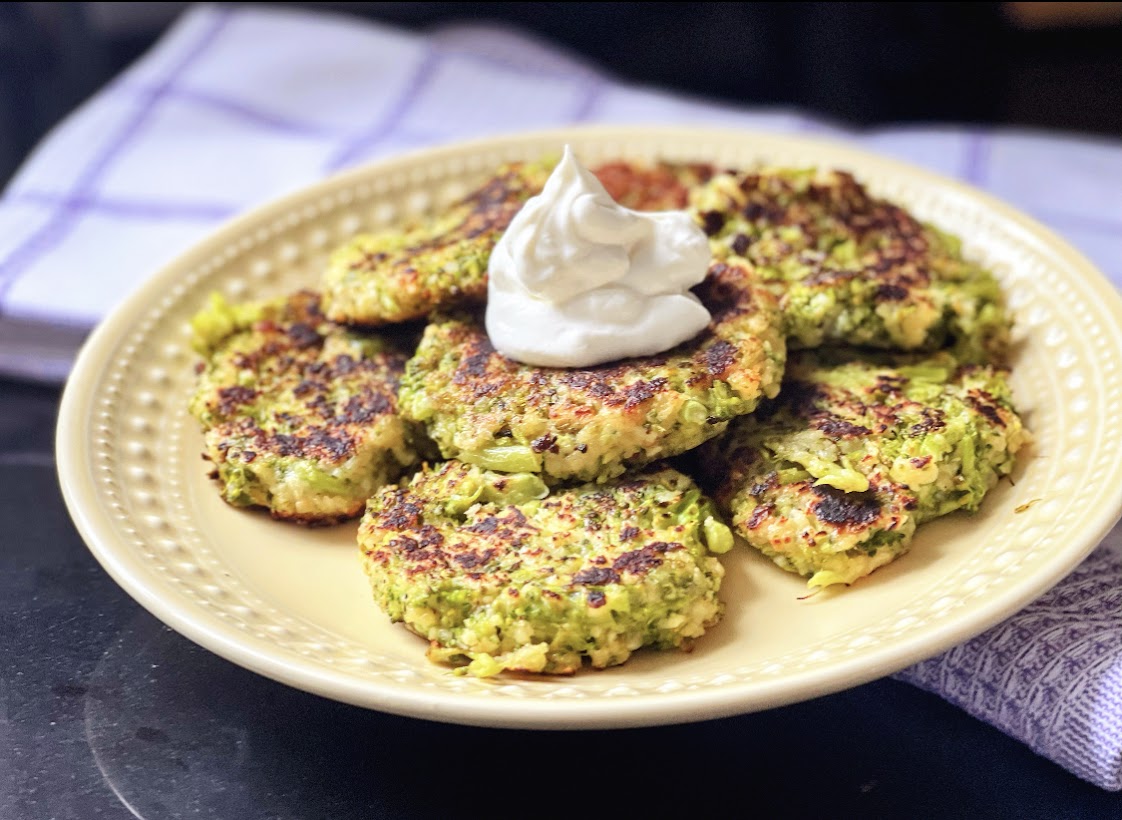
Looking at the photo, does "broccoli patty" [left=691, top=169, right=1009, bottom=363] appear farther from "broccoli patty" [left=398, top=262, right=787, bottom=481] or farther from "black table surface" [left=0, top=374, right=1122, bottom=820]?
"black table surface" [left=0, top=374, right=1122, bottom=820]

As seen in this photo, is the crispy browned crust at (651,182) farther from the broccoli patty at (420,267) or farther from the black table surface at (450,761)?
the black table surface at (450,761)

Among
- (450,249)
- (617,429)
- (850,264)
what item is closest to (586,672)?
(617,429)

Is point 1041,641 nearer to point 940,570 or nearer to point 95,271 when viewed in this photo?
point 940,570

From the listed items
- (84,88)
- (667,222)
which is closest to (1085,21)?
(667,222)

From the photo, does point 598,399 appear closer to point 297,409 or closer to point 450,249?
point 450,249

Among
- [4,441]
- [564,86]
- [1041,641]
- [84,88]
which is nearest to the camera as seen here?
[1041,641]

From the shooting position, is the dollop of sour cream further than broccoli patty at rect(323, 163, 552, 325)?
No

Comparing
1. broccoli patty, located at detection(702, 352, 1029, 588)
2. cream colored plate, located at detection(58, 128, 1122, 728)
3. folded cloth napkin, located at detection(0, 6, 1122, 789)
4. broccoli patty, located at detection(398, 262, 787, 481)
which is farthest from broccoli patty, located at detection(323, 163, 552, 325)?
folded cloth napkin, located at detection(0, 6, 1122, 789)
